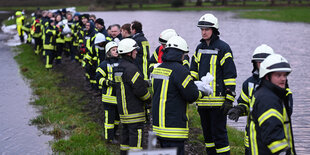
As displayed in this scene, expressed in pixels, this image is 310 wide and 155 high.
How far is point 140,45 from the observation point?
897 cm

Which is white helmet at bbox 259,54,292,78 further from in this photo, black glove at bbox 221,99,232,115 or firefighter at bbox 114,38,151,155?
firefighter at bbox 114,38,151,155

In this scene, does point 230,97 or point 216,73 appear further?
point 216,73

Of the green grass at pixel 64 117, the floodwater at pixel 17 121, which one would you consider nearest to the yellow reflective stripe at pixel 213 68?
the green grass at pixel 64 117

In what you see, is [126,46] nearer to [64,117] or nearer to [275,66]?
[275,66]

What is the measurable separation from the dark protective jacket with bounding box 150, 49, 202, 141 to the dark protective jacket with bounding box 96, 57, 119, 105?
1.97 m

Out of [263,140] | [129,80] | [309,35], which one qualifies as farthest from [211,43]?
[309,35]

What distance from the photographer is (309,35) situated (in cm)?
2491

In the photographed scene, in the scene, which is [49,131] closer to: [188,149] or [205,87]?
[188,149]

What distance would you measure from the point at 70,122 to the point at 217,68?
403 cm

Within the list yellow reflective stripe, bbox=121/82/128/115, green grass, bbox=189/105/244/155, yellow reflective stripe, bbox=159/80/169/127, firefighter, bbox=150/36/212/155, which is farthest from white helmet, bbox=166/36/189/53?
green grass, bbox=189/105/244/155

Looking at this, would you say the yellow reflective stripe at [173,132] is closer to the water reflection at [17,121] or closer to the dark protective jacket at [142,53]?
the water reflection at [17,121]

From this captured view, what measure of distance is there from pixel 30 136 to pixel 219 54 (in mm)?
4238

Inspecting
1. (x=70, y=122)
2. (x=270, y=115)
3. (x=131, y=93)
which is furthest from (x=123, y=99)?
(x=70, y=122)

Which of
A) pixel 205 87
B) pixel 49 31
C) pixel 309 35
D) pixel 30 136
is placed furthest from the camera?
pixel 309 35
